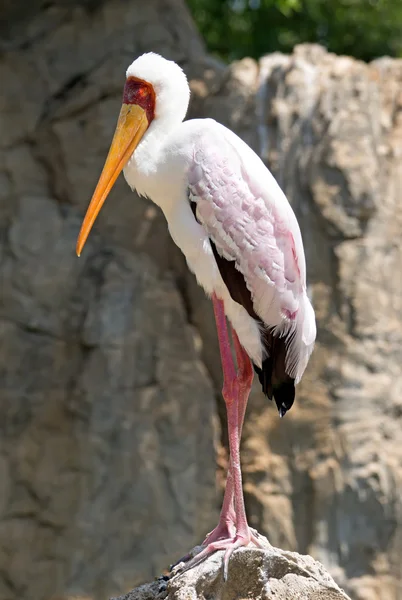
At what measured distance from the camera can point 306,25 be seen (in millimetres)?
9102

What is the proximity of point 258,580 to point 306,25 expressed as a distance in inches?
256

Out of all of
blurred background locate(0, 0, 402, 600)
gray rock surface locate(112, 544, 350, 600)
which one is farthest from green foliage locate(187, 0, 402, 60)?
gray rock surface locate(112, 544, 350, 600)

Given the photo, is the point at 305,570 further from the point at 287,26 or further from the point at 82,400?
the point at 287,26

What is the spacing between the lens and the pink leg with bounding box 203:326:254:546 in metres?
3.68

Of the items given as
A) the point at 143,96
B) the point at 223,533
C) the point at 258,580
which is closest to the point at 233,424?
A: the point at 223,533

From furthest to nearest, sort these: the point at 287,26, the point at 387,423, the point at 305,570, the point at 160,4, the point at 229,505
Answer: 1. the point at 287,26
2. the point at 160,4
3. the point at 387,423
4. the point at 229,505
5. the point at 305,570

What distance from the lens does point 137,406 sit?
6762 millimetres

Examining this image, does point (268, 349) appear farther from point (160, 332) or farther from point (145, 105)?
point (160, 332)

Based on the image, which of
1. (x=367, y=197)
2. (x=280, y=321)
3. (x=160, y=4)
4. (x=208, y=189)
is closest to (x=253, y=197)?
(x=208, y=189)

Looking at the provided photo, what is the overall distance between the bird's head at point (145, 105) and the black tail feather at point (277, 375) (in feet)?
2.44

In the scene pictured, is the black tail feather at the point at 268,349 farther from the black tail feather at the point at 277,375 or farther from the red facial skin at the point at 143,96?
the red facial skin at the point at 143,96

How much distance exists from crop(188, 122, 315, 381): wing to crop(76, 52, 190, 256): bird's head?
18cm

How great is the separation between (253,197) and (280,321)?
43 cm

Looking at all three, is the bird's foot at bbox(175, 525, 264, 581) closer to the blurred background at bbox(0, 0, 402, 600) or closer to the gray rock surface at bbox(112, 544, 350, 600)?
the gray rock surface at bbox(112, 544, 350, 600)
